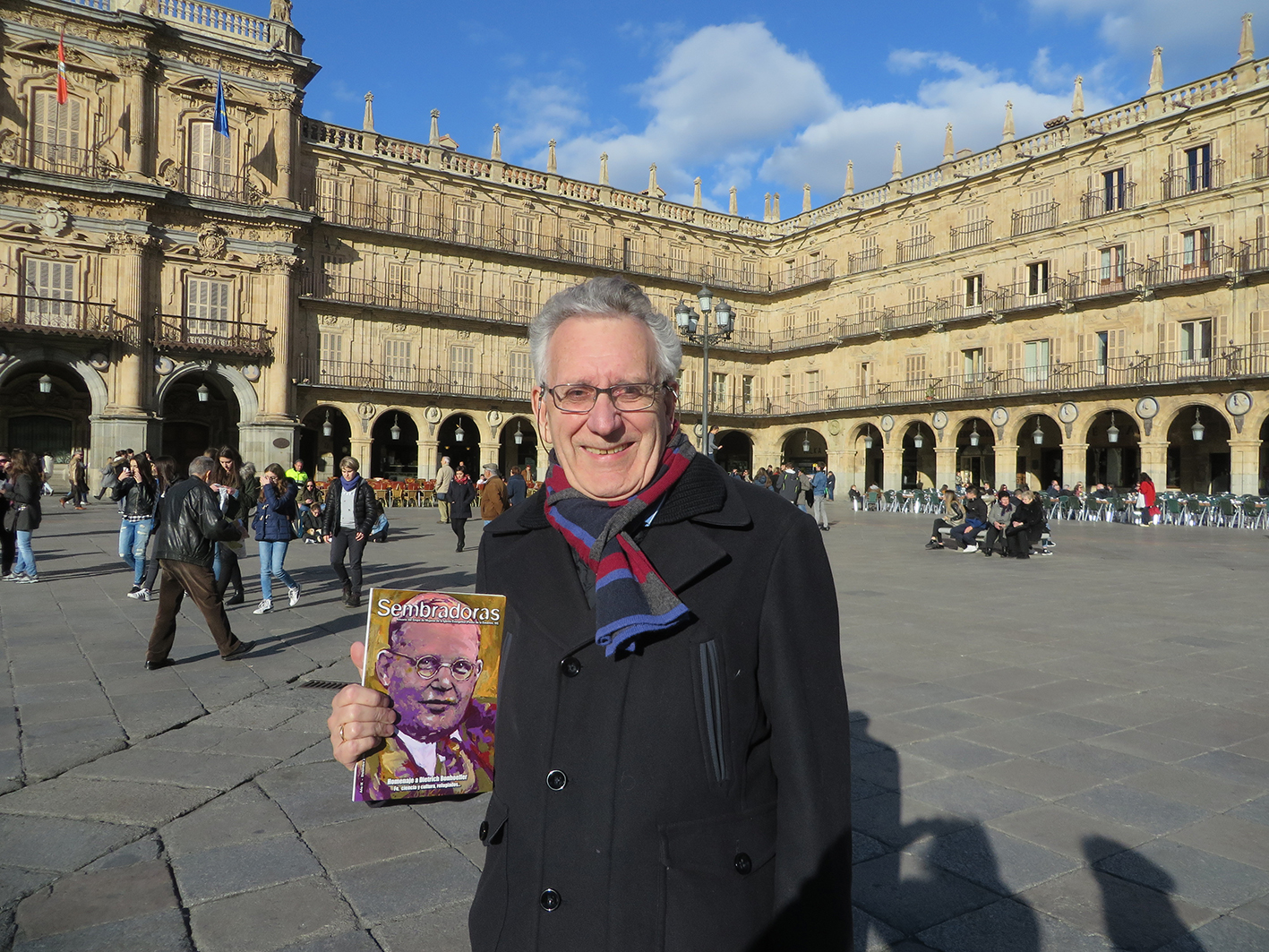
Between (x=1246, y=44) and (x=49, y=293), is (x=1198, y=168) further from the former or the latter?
(x=49, y=293)

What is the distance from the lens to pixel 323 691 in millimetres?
5250

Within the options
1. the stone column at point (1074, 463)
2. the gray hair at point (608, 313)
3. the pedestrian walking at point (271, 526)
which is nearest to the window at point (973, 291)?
the stone column at point (1074, 463)

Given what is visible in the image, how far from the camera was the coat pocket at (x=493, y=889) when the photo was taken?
1409 millimetres

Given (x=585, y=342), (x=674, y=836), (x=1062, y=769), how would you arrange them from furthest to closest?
(x=1062, y=769) → (x=585, y=342) → (x=674, y=836)

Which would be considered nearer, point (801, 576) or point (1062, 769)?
point (801, 576)

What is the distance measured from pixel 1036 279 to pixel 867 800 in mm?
29949

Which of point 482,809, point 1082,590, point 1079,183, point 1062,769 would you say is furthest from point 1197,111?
point 482,809

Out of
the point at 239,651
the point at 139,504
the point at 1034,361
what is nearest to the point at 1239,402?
the point at 1034,361

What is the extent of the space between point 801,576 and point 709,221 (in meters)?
38.6

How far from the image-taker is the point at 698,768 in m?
1.33

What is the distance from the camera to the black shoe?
6.05m

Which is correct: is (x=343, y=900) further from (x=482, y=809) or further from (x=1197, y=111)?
(x=1197, y=111)

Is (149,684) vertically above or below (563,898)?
below

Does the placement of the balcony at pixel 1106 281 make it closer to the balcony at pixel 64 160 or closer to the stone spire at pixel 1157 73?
the stone spire at pixel 1157 73
